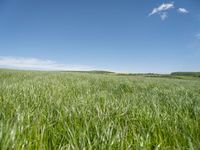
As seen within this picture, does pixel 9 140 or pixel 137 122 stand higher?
pixel 9 140

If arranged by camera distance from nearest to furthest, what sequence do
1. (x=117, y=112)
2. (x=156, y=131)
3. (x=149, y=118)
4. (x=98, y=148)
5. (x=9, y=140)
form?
(x=9, y=140) → (x=98, y=148) → (x=156, y=131) → (x=149, y=118) → (x=117, y=112)

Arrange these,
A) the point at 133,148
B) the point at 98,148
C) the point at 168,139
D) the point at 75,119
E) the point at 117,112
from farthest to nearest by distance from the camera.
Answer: the point at 117,112
the point at 75,119
the point at 168,139
the point at 133,148
the point at 98,148

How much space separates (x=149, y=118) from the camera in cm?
198

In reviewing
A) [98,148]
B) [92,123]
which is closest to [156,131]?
[92,123]

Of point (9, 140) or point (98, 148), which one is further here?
point (98, 148)

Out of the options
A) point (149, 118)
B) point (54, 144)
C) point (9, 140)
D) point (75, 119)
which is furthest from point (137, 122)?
point (9, 140)

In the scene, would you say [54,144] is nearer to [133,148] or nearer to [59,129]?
[59,129]

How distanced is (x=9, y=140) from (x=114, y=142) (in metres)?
0.61

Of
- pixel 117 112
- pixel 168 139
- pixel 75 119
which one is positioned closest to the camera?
pixel 168 139

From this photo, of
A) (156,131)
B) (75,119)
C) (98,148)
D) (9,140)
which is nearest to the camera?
(9,140)

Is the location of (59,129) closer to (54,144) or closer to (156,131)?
(54,144)

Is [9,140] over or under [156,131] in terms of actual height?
over

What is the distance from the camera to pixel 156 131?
1636 mm

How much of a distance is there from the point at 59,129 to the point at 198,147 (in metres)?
1.07
